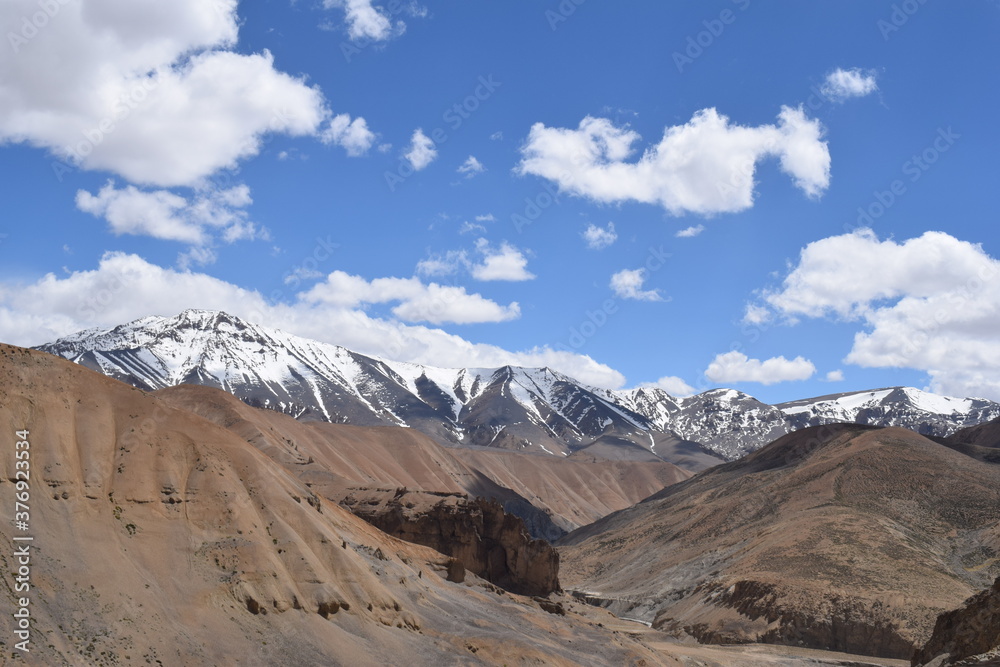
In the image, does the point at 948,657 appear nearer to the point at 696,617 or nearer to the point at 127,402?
the point at 127,402

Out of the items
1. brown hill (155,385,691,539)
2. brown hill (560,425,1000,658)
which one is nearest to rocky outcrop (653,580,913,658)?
brown hill (560,425,1000,658)

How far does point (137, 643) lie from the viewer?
32.3 m

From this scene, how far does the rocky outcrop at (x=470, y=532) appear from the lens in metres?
75.8

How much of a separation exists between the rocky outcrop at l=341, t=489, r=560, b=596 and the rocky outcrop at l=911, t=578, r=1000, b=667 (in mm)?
45655

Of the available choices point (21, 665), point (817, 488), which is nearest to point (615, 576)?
point (817, 488)

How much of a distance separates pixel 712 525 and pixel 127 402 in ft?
288

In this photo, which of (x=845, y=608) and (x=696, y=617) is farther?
(x=696, y=617)

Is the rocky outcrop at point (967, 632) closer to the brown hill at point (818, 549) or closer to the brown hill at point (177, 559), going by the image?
the brown hill at point (177, 559)

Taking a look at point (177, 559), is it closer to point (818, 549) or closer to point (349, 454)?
point (818, 549)

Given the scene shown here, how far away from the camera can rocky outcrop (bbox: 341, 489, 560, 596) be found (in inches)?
2982

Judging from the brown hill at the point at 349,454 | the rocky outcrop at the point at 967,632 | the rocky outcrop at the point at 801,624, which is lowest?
the rocky outcrop at the point at 801,624

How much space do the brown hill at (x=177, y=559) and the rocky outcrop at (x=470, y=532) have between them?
23.1m

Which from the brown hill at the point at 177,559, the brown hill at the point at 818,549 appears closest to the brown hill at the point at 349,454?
the brown hill at the point at 818,549

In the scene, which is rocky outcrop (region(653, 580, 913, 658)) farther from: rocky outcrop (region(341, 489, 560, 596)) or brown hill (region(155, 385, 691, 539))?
brown hill (region(155, 385, 691, 539))
